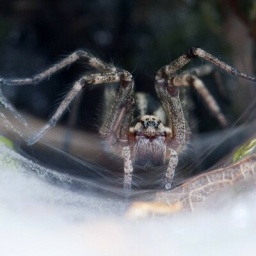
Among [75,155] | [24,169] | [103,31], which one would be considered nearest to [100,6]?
[103,31]

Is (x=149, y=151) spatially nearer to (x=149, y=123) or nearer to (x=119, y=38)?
(x=149, y=123)

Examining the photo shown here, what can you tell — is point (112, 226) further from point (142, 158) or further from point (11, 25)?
point (11, 25)

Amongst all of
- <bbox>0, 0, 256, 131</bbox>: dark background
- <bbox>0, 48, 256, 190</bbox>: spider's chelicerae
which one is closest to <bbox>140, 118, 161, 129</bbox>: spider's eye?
<bbox>0, 48, 256, 190</bbox>: spider's chelicerae

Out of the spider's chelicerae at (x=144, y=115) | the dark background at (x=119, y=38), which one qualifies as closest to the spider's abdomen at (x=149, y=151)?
the spider's chelicerae at (x=144, y=115)

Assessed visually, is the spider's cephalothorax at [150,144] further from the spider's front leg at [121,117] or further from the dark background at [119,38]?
the dark background at [119,38]

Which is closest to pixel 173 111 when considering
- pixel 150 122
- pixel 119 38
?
pixel 150 122

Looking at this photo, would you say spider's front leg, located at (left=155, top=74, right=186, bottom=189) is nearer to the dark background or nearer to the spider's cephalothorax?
the spider's cephalothorax
